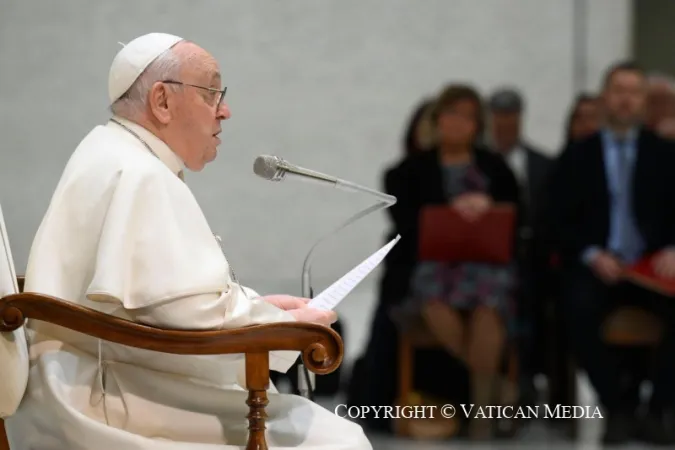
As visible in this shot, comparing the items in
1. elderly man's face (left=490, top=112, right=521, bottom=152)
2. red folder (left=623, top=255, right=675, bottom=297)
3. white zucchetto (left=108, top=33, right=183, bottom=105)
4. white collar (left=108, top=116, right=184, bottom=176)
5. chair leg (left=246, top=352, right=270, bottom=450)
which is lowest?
red folder (left=623, top=255, right=675, bottom=297)

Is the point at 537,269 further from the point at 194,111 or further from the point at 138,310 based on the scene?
the point at 138,310

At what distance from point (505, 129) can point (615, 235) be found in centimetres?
88

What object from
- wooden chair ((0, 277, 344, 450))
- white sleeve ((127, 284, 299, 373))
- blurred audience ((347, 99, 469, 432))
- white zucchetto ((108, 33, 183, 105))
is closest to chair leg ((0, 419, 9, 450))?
wooden chair ((0, 277, 344, 450))

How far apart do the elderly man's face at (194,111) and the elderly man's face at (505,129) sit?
11.0ft

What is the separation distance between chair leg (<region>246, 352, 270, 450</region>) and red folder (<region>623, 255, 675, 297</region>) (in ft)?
10.9

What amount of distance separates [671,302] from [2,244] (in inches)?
151

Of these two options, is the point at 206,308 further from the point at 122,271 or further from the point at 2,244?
the point at 2,244

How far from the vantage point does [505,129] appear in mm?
6273

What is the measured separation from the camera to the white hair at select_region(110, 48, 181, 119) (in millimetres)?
2977

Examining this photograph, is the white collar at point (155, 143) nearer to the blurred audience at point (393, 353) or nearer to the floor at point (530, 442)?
the floor at point (530, 442)

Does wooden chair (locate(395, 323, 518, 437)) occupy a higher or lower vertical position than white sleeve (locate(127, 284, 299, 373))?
lower

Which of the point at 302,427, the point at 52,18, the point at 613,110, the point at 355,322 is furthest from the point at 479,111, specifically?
the point at 302,427

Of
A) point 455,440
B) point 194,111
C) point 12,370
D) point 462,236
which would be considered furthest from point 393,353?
point 12,370

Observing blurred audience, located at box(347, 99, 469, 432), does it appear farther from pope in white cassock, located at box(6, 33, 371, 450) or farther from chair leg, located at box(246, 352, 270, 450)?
chair leg, located at box(246, 352, 270, 450)
